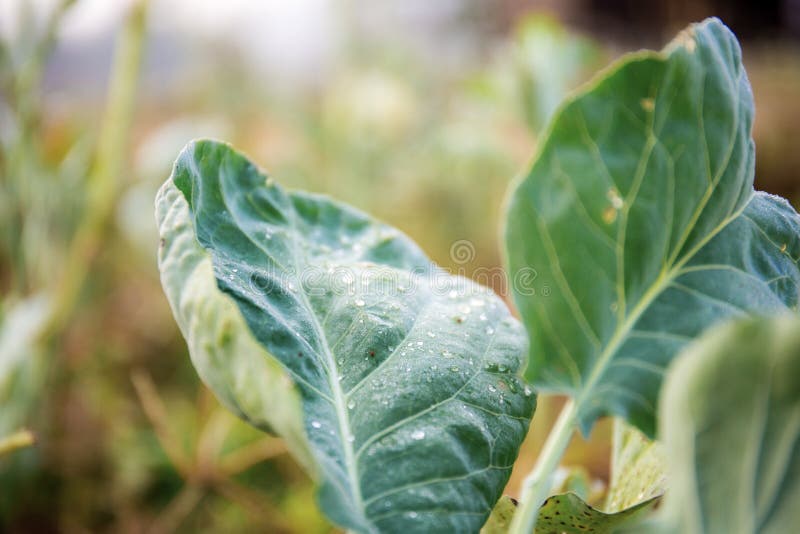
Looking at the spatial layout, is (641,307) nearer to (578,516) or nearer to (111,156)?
(578,516)

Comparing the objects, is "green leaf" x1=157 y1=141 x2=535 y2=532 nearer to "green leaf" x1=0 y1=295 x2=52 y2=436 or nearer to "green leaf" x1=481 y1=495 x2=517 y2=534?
"green leaf" x1=481 y1=495 x2=517 y2=534

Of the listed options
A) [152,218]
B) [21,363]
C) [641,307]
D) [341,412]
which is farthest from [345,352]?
[152,218]

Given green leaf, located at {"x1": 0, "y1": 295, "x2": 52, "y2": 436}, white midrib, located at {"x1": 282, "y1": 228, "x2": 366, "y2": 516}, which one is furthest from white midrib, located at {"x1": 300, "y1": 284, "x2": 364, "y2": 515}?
green leaf, located at {"x1": 0, "y1": 295, "x2": 52, "y2": 436}

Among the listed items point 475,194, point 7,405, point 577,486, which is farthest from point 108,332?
point 577,486

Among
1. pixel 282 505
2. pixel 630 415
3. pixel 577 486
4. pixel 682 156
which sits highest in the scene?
pixel 682 156

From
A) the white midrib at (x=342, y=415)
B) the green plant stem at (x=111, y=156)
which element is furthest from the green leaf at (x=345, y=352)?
the green plant stem at (x=111, y=156)

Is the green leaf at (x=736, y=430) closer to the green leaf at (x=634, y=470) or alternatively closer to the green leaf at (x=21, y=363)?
the green leaf at (x=634, y=470)

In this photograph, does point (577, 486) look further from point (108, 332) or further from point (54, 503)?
point (108, 332)
